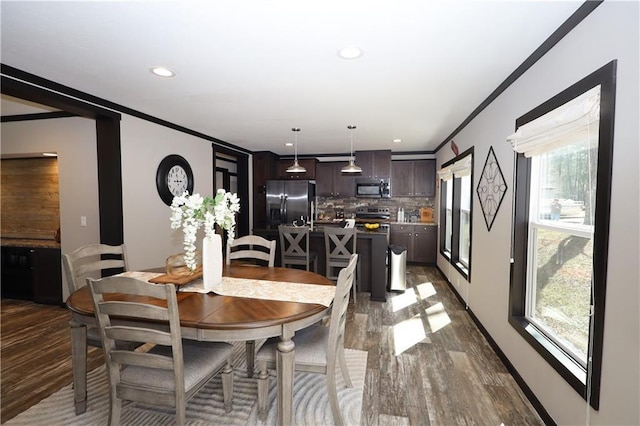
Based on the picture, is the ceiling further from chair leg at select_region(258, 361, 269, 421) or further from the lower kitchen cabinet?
the lower kitchen cabinet

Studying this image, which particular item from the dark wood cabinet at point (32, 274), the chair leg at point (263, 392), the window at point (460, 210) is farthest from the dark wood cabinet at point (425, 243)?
the dark wood cabinet at point (32, 274)

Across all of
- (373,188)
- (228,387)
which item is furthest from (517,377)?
(373,188)

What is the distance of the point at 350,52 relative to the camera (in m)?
2.07

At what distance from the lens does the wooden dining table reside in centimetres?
155

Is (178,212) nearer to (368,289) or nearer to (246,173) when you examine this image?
(368,289)

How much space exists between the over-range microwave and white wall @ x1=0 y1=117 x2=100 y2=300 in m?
4.62

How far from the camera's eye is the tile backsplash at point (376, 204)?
669cm

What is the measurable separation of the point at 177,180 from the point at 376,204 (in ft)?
14.0

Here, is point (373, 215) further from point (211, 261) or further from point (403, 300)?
point (211, 261)

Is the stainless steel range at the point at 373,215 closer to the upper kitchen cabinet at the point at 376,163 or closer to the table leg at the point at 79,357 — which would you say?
the upper kitchen cabinet at the point at 376,163

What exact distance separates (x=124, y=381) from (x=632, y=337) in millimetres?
2431

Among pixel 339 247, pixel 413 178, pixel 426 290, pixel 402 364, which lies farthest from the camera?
pixel 413 178

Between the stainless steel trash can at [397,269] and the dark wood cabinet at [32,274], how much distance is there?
444cm

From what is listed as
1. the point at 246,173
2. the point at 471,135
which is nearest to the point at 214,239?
the point at 471,135
